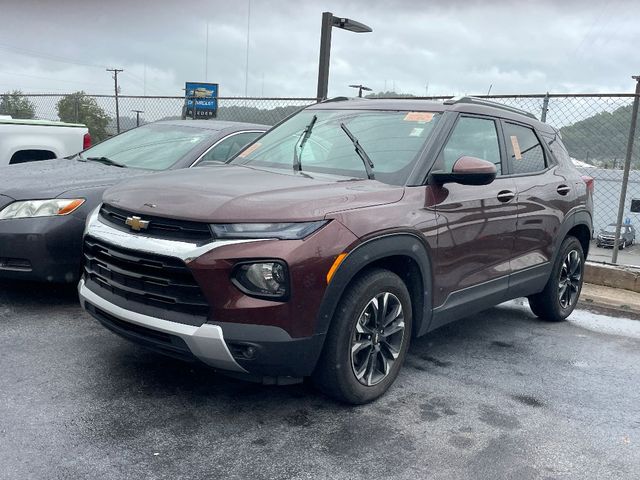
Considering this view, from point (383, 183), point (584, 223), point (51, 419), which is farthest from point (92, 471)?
point (584, 223)

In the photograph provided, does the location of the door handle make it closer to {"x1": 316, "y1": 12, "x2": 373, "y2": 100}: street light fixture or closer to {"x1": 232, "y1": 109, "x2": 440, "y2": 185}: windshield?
{"x1": 232, "y1": 109, "x2": 440, "y2": 185}: windshield

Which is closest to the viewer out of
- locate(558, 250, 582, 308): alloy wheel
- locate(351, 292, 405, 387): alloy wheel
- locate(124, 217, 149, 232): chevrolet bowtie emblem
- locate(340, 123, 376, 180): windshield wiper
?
locate(124, 217, 149, 232): chevrolet bowtie emblem

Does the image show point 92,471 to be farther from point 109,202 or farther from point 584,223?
point 584,223

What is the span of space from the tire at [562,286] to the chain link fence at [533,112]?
1180 millimetres

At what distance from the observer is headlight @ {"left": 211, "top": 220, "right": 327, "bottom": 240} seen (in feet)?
10.1

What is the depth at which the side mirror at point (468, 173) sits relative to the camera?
3.72 m

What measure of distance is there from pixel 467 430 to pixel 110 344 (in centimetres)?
238

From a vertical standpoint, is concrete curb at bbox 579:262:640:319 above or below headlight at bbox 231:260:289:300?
below

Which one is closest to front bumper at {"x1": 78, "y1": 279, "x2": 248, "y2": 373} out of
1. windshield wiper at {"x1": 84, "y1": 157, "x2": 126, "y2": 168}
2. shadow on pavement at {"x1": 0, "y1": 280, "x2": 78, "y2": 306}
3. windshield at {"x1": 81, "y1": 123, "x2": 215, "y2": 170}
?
shadow on pavement at {"x1": 0, "y1": 280, "x2": 78, "y2": 306}

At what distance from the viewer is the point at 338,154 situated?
13.6 ft

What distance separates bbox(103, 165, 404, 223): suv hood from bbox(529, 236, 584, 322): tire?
2275mm

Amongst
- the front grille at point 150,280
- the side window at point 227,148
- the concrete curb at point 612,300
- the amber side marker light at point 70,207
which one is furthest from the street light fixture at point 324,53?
the front grille at point 150,280

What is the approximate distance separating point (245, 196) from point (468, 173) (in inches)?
52.6

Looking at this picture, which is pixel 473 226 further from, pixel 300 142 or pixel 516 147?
pixel 300 142
